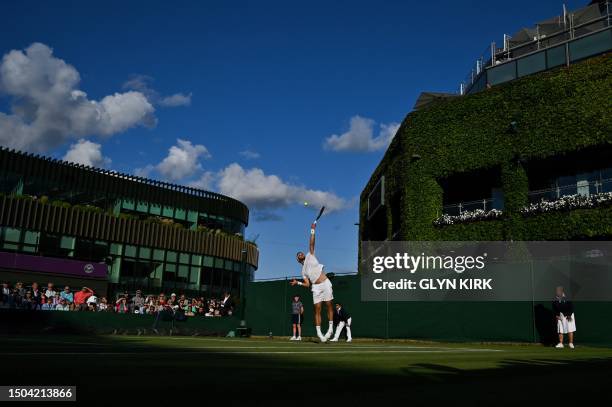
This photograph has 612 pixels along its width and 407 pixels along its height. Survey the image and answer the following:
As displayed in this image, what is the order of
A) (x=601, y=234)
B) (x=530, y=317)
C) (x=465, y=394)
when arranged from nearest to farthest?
(x=465, y=394) → (x=530, y=317) → (x=601, y=234)

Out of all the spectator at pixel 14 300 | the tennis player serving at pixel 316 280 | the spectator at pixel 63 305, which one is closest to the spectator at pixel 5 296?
the spectator at pixel 14 300

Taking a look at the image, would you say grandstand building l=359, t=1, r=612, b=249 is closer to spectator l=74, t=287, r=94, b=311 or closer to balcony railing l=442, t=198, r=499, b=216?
balcony railing l=442, t=198, r=499, b=216

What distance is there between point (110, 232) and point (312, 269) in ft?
107

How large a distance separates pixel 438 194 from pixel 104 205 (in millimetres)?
26627

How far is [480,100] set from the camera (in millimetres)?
30047

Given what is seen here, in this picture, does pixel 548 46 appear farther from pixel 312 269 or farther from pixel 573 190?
pixel 312 269

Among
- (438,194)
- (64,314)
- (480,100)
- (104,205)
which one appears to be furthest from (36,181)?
(480,100)

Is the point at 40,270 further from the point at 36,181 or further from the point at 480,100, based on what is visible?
the point at 480,100

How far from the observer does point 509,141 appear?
94.1 feet

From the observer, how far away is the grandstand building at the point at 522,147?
26.1m

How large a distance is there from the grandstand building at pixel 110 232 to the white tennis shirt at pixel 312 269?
2553 cm

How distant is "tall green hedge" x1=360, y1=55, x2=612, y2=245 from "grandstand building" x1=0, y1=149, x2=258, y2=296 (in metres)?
14.1

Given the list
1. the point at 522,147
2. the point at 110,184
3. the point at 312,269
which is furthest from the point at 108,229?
the point at 312,269

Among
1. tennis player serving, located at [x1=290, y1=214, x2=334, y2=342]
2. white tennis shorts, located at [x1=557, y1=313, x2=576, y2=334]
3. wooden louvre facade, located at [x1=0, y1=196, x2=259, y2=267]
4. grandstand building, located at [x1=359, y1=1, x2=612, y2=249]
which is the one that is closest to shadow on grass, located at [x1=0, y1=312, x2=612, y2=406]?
tennis player serving, located at [x1=290, y1=214, x2=334, y2=342]
